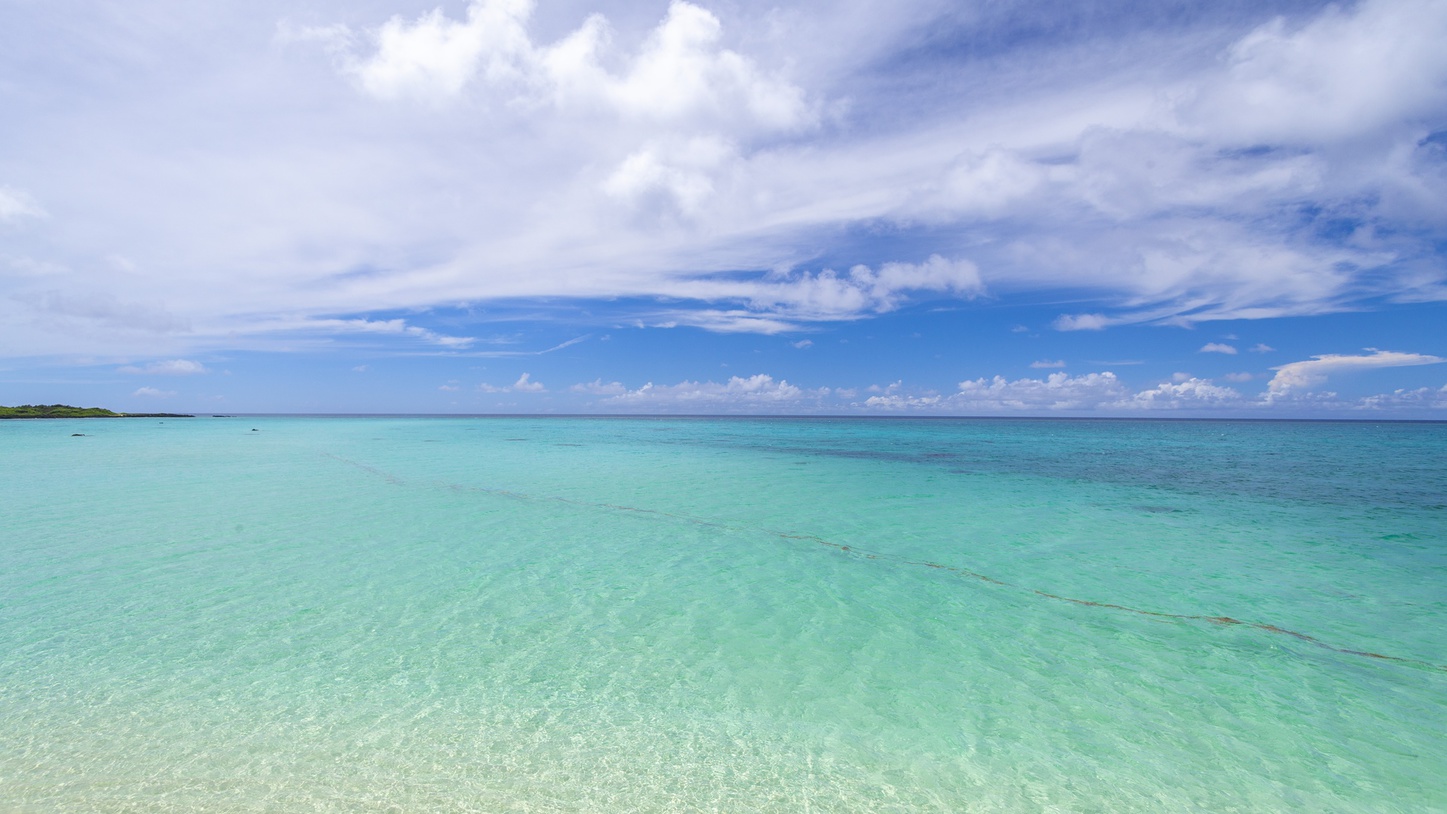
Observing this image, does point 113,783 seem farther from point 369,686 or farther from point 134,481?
point 134,481

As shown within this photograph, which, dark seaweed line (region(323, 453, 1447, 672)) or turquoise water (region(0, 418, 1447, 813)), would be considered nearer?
turquoise water (region(0, 418, 1447, 813))

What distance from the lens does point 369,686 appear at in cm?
646

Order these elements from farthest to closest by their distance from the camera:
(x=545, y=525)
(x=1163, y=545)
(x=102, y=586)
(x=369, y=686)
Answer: (x=545, y=525) < (x=1163, y=545) < (x=102, y=586) < (x=369, y=686)

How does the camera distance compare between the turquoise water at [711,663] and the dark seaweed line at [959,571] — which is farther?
the dark seaweed line at [959,571]

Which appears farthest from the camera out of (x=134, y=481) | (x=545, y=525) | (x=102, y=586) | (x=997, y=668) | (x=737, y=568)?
(x=134, y=481)

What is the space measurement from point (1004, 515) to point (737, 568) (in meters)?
10.1

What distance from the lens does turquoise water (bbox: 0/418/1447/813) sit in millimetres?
4961

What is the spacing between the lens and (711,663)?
736 cm

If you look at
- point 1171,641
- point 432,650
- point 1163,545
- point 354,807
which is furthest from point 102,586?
point 1163,545

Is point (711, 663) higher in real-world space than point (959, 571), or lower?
higher

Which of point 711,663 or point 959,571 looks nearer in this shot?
point 711,663

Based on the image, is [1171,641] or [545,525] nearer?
[1171,641]

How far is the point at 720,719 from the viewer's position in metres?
6.00

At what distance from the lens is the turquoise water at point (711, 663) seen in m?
4.96
